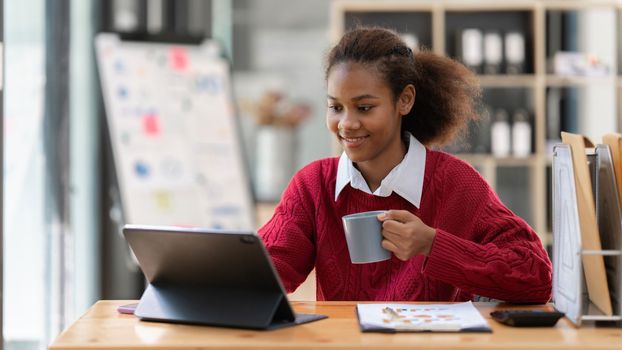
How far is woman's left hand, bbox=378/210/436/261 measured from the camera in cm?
178

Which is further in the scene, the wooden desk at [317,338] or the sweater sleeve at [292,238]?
the sweater sleeve at [292,238]

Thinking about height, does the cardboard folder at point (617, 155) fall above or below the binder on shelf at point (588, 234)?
Result: above

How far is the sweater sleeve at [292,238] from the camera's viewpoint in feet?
7.00

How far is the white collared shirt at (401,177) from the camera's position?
2.14 metres

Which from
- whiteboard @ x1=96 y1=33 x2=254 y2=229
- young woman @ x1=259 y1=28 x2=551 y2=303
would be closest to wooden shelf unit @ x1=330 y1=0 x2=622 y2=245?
whiteboard @ x1=96 y1=33 x2=254 y2=229

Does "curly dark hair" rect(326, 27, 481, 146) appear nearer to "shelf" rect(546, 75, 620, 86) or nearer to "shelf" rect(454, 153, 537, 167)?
"shelf" rect(454, 153, 537, 167)

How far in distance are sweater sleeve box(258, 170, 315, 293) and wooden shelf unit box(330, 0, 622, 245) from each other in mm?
3066

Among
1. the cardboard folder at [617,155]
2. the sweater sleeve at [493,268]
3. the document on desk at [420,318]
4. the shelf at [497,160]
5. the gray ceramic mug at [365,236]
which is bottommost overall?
the shelf at [497,160]

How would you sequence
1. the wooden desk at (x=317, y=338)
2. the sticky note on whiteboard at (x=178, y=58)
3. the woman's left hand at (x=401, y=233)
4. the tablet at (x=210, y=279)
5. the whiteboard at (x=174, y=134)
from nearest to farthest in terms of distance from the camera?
the wooden desk at (x=317, y=338) → the tablet at (x=210, y=279) → the woman's left hand at (x=401, y=233) → the whiteboard at (x=174, y=134) → the sticky note on whiteboard at (x=178, y=58)

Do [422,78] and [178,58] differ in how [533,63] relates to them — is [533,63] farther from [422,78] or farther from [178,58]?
[422,78]

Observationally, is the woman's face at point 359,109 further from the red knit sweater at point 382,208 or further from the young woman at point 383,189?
the red knit sweater at point 382,208

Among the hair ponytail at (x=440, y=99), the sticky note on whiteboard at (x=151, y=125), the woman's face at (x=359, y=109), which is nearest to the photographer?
the woman's face at (x=359, y=109)

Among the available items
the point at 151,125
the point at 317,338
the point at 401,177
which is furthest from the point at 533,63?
the point at 317,338

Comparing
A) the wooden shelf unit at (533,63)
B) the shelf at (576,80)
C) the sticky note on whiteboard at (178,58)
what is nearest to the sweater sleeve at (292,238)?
the sticky note on whiteboard at (178,58)
